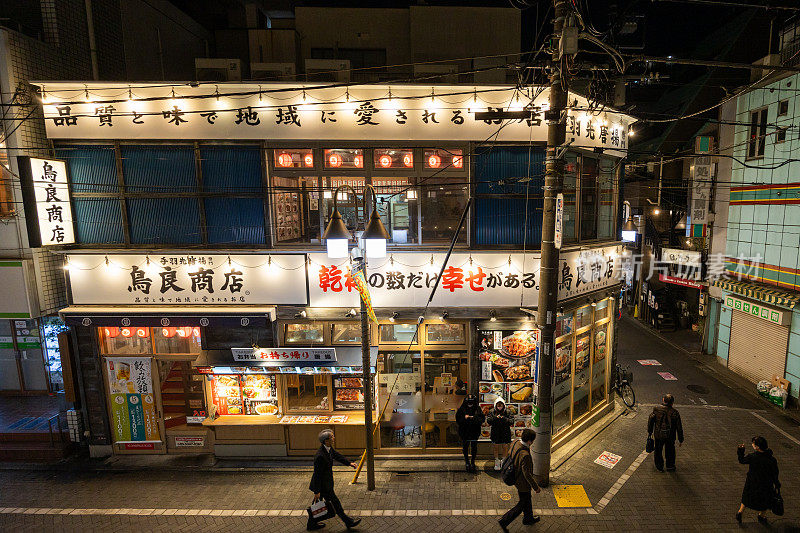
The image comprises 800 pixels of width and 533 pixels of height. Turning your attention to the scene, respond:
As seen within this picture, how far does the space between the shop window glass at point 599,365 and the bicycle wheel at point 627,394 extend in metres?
1.16

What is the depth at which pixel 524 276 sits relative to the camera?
10781 mm

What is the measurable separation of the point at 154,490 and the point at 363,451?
5538 millimetres

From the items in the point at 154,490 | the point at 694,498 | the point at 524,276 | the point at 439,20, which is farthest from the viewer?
the point at 439,20

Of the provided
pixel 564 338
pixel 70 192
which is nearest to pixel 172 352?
pixel 70 192

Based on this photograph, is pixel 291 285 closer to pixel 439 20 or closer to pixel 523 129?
pixel 523 129

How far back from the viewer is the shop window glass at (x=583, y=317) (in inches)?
472

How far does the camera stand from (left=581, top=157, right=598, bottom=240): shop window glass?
1203 cm

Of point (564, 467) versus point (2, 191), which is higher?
point (2, 191)

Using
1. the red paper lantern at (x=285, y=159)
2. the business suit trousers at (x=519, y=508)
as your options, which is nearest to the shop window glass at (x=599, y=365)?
the business suit trousers at (x=519, y=508)

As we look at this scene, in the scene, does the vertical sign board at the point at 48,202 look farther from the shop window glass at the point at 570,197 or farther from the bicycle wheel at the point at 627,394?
the bicycle wheel at the point at 627,394

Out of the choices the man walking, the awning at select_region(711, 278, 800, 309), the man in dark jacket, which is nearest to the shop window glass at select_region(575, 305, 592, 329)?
the man in dark jacket

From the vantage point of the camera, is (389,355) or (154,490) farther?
(389,355)

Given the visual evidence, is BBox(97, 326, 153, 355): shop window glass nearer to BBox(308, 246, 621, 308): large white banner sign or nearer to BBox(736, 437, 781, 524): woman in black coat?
BBox(308, 246, 621, 308): large white banner sign

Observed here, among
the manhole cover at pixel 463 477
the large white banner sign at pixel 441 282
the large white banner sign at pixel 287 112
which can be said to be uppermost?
the large white banner sign at pixel 287 112
